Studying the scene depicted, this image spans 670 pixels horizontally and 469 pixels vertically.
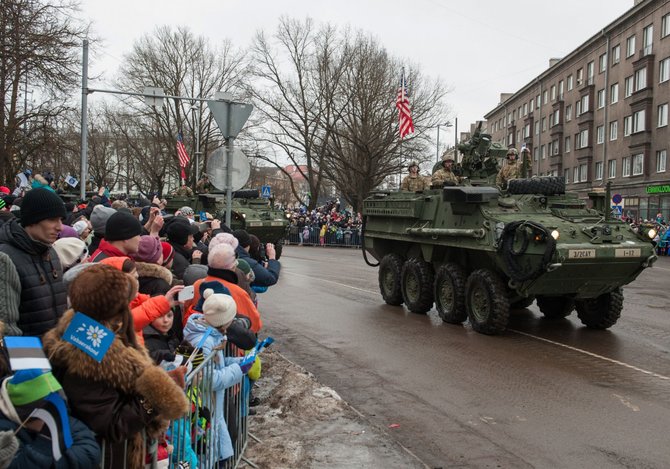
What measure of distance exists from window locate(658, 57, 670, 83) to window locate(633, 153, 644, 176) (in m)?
4.31

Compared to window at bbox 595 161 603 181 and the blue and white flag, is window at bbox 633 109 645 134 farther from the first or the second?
the blue and white flag

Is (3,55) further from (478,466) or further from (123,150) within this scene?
(123,150)

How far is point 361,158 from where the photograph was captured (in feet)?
136

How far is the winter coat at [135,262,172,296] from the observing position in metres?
4.82

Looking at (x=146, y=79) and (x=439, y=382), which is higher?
(x=146, y=79)

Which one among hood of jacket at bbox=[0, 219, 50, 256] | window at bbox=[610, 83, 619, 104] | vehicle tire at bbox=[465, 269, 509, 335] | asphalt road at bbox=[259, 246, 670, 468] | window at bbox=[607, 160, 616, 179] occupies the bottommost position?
asphalt road at bbox=[259, 246, 670, 468]

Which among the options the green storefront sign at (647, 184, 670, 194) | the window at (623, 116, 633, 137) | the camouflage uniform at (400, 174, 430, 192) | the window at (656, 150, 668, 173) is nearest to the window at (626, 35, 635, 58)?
the window at (623, 116, 633, 137)

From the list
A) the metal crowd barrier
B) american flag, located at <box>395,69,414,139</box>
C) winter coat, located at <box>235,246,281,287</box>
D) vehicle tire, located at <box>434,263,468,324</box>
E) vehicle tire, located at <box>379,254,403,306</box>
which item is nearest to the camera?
winter coat, located at <box>235,246,281,287</box>

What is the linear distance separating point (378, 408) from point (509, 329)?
4824mm

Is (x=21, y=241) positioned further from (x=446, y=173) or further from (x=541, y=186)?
(x=446, y=173)

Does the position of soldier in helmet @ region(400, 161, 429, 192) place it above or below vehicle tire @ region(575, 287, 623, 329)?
above

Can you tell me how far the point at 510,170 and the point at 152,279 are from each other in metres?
9.43

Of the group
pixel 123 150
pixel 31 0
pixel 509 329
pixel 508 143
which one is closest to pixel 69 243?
pixel 509 329

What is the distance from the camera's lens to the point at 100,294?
2900 mm
